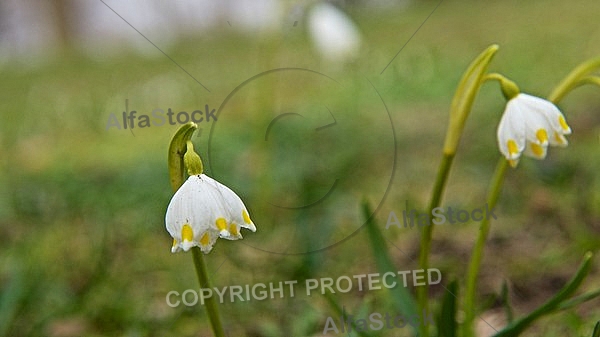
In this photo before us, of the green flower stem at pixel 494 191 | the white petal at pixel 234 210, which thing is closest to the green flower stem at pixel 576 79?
the green flower stem at pixel 494 191

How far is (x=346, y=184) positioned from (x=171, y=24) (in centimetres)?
329

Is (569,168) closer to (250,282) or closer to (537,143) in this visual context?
(250,282)

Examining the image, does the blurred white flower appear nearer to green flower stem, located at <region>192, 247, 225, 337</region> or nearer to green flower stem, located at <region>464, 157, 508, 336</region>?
green flower stem, located at <region>464, 157, 508, 336</region>

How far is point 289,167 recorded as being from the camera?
2.16 metres

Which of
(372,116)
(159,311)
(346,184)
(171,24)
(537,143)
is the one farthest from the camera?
(171,24)

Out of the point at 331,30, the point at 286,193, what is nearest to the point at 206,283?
the point at 331,30

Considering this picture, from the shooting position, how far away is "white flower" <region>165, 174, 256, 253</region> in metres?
0.74

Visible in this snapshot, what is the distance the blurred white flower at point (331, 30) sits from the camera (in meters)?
1.73

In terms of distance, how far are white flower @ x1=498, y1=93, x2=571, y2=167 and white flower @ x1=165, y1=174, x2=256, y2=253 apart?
13.4 inches

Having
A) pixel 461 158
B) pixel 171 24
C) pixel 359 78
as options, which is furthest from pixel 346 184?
pixel 171 24

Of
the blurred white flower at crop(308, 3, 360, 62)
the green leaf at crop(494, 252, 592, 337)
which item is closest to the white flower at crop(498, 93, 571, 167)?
the green leaf at crop(494, 252, 592, 337)

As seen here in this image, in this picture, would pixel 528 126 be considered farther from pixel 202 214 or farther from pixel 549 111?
pixel 202 214

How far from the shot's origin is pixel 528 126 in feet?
2.75

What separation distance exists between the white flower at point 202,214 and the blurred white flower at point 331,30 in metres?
1.05
